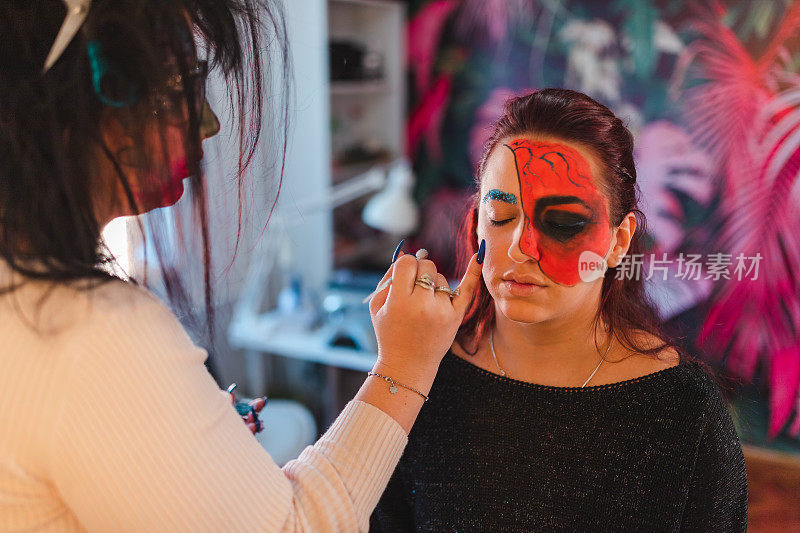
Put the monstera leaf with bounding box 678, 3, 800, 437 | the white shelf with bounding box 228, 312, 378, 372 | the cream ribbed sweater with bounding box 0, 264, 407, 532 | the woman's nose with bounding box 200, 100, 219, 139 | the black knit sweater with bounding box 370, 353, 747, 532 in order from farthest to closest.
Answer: the monstera leaf with bounding box 678, 3, 800, 437 < the white shelf with bounding box 228, 312, 378, 372 < the black knit sweater with bounding box 370, 353, 747, 532 < the woman's nose with bounding box 200, 100, 219, 139 < the cream ribbed sweater with bounding box 0, 264, 407, 532

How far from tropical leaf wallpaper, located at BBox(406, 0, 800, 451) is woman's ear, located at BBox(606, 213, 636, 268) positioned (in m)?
1.48

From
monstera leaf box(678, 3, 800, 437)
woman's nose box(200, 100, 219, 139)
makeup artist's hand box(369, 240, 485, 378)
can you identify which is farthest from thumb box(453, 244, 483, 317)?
monstera leaf box(678, 3, 800, 437)

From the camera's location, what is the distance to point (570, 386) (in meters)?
1.01

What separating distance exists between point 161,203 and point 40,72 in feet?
0.53

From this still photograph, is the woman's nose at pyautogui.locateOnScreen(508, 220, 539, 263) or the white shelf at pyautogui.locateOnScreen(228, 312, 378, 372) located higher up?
the woman's nose at pyautogui.locateOnScreen(508, 220, 539, 263)

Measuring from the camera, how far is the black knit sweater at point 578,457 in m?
0.91

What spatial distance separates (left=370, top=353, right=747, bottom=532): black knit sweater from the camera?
91cm

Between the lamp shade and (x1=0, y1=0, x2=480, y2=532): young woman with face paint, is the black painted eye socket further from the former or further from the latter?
the lamp shade

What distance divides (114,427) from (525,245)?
24.4 inches

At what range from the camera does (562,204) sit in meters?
0.94

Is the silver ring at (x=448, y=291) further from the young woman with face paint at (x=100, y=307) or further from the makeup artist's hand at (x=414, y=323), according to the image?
the young woman with face paint at (x=100, y=307)

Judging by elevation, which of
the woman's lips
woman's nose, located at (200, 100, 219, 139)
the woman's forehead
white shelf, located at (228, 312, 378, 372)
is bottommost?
white shelf, located at (228, 312, 378, 372)

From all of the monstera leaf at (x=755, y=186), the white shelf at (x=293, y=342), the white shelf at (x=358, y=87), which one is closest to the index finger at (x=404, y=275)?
the white shelf at (x=293, y=342)

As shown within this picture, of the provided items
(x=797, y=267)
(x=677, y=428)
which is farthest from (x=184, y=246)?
(x=797, y=267)
